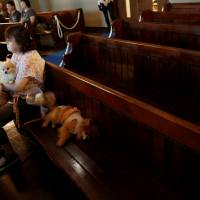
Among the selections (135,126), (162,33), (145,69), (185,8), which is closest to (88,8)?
(185,8)

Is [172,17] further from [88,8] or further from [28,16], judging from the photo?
[88,8]

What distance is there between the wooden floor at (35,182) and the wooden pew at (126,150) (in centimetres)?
37

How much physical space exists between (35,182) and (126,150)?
0.97m

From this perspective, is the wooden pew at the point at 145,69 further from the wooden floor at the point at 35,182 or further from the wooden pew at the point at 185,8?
the wooden pew at the point at 185,8

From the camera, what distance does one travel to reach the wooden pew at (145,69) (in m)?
2.13

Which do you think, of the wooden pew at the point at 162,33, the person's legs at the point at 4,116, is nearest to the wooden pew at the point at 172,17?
the wooden pew at the point at 162,33

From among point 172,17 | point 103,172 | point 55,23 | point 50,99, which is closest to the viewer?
point 103,172

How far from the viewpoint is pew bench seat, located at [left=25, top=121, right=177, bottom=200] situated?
153 centimetres

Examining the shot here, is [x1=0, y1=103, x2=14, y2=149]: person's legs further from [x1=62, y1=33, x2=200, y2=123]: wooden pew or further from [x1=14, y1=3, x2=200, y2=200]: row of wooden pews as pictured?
[x1=62, y1=33, x2=200, y2=123]: wooden pew

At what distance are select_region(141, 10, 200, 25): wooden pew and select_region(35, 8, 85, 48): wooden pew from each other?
3.86 metres

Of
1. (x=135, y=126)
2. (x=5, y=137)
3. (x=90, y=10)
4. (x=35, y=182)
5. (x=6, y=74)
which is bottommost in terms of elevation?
(x=35, y=182)

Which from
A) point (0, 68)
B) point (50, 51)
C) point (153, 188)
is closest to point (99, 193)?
point (153, 188)

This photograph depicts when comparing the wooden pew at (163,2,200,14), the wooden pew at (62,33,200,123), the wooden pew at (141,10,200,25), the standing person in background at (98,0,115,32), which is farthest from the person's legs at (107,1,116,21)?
the wooden pew at (62,33,200,123)

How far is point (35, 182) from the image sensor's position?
231cm
